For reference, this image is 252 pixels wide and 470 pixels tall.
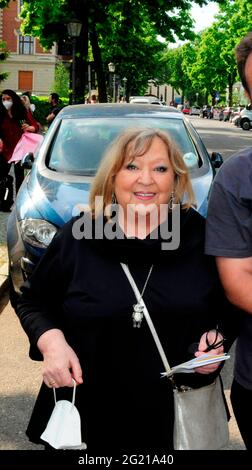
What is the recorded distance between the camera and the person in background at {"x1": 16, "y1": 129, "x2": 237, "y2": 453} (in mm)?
1873

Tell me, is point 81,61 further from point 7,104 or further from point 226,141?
point 7,104

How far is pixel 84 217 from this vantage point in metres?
1.98

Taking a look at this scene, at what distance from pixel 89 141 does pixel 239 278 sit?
4.13 meters

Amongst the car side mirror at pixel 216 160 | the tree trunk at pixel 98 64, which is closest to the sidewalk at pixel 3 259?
the car side mirror at pixel 216 160

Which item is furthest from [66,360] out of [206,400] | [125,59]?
[125,59]

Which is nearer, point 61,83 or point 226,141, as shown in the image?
point 226,141

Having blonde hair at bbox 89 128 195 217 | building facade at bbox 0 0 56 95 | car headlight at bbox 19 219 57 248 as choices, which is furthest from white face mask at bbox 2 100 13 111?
building facade at bbox 0 0 56 95

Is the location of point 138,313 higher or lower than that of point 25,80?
lower

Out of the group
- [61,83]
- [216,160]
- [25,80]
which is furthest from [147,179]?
[25,80]

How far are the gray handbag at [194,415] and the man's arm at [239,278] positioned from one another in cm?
26

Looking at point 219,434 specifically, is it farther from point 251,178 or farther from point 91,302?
point 251,178

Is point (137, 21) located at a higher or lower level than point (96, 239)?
higher

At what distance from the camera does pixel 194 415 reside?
180cm

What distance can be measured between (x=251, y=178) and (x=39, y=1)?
2089 centimetres
